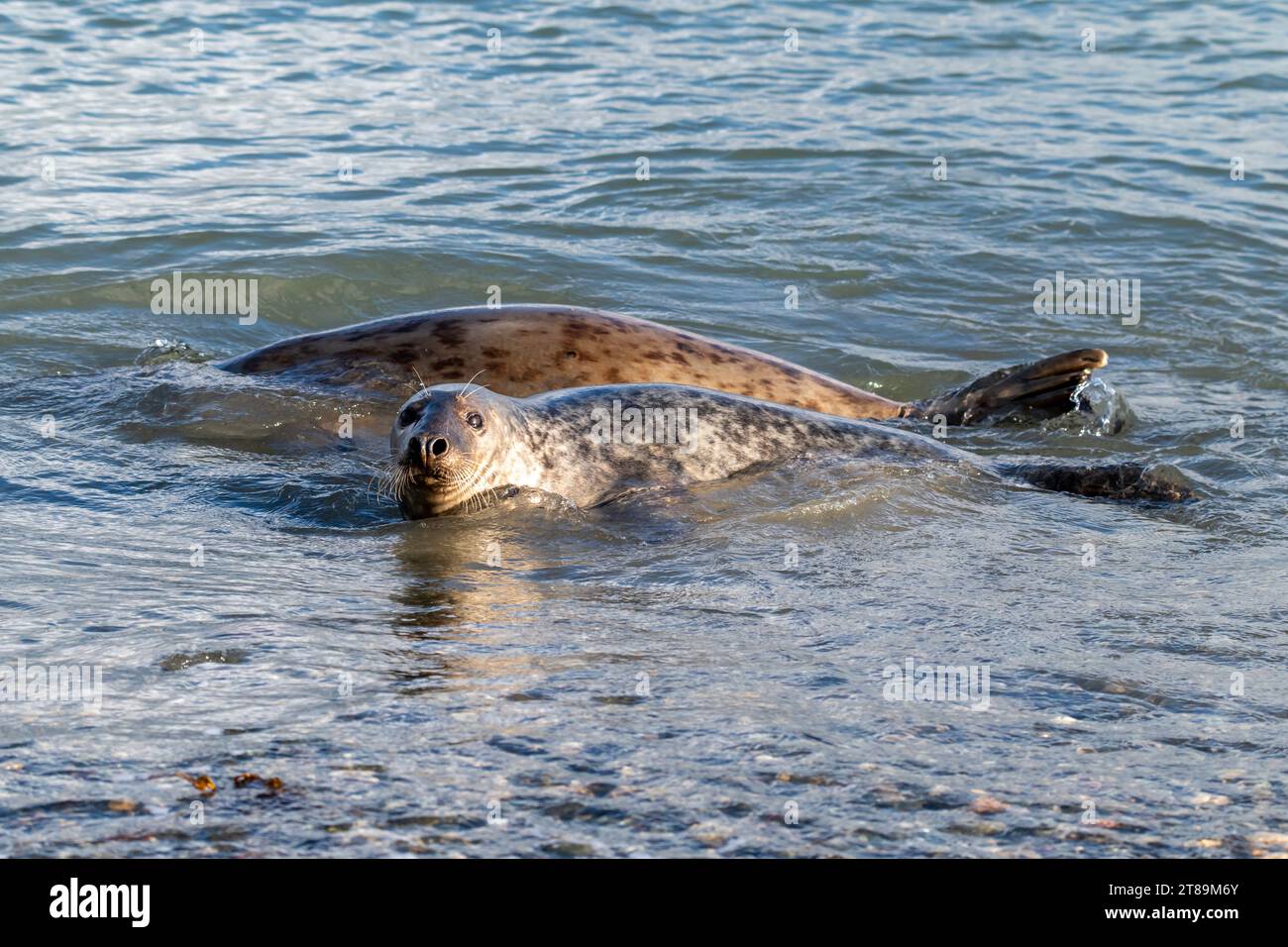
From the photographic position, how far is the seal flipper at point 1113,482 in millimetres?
5832

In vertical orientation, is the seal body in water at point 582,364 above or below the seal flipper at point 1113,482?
above

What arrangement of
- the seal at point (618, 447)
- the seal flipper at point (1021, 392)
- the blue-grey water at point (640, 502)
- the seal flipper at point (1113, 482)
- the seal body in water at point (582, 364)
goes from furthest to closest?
the seal flipper at point (1021, 392)
the seal body in water at point (582, 364)
the seal flipper at point (1113, 482)
the seal at point (618, 447)
the blue-grey water at point (640, 502)

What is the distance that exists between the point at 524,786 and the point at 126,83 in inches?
496

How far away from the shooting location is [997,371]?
724 centimetres

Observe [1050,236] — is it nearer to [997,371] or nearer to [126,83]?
[997,371]

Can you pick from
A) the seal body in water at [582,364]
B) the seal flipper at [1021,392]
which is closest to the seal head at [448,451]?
the seal body in water at [582,364]

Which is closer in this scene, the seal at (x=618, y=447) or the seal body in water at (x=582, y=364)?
the seal at (x=618, y=447)

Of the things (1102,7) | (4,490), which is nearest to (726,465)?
(4,490)

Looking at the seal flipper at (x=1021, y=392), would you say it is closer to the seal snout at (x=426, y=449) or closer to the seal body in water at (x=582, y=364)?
the seal body in water at (x=582, y=364)

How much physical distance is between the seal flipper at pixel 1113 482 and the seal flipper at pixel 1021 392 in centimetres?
96

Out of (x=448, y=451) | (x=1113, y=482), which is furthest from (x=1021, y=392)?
(x=448, y=451)

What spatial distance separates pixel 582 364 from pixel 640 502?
4.13 feet

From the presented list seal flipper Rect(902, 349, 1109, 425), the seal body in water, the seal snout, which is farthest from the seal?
seal flipper Rect(902, 349, 1109, 425)

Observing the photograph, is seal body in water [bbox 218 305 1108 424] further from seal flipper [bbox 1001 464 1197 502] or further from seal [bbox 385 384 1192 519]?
seal flipper [bbox 1001 464 1197 502]
